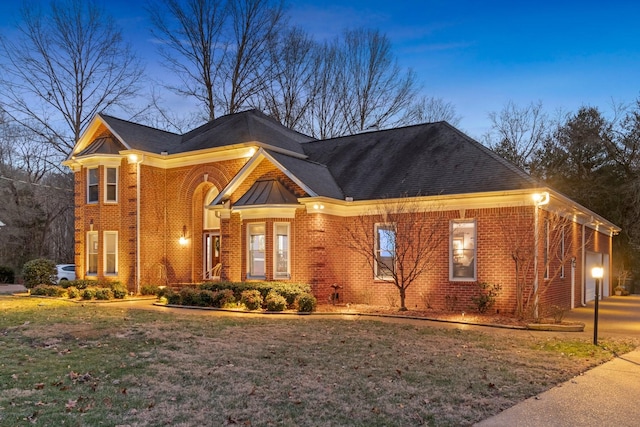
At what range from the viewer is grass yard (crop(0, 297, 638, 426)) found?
20.8ft

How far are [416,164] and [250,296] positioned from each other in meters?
7.88

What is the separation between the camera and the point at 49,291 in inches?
851

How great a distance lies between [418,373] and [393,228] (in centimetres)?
931

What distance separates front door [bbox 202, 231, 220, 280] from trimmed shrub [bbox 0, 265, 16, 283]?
17.3 m

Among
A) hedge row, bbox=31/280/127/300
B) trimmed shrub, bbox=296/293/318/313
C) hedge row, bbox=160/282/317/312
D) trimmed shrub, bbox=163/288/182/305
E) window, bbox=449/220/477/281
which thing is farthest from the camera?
hedge row, bbox=31/280/127/300

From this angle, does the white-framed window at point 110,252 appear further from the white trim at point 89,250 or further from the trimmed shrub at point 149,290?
the trimmed shrub at point 149,290

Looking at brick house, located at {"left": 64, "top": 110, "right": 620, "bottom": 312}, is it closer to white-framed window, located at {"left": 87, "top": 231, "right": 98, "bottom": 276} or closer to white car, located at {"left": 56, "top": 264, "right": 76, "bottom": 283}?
white-framed window, located at {"left": 87, "top": 231, "right": 98, "bottom": 276}

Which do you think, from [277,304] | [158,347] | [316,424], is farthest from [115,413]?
[277,304]

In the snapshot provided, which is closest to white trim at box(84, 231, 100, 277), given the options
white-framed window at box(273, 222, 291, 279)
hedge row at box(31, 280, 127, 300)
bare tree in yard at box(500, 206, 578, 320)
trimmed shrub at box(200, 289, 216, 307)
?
hedge row at box(31, 280, 127, 300)

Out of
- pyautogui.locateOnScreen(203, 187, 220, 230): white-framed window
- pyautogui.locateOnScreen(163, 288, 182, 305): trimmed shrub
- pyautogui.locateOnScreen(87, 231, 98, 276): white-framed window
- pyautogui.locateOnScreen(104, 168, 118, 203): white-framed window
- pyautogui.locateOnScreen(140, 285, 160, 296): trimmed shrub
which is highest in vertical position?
pyautogui.locateOnScreen(104, 168, 118, 203): white-framed window

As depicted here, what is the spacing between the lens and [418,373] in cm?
833

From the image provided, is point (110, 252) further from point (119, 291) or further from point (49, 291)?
Result: point (119, 291)

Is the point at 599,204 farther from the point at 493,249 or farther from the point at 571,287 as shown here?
the point at 493,249

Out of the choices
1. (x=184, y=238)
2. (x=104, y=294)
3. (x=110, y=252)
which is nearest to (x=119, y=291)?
(x=104, y=294)
